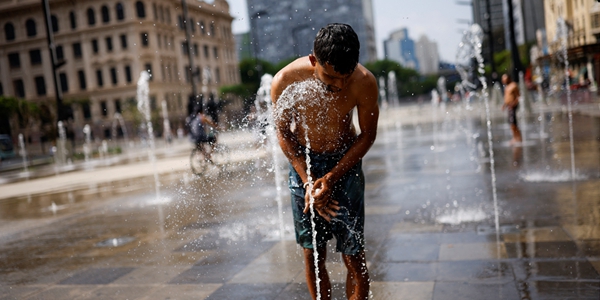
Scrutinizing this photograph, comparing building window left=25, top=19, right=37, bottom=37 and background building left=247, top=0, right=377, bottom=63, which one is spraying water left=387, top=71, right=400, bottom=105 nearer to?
background building left=247, top=0, right=377, bottom=63

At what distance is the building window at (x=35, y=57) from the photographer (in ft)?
229

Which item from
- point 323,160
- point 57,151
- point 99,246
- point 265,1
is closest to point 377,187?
point 99,246

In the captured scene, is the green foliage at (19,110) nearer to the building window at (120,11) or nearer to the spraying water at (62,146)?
the spraying water at (62,146)

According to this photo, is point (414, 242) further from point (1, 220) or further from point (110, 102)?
point (110, 102)

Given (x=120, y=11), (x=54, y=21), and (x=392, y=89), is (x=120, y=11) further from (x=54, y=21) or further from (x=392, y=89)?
(x=392, y=89)

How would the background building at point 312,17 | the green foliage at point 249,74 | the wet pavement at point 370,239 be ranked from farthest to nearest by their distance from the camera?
the background building at point 312,17, the green foliage at point 249,74, the wet pavement at point 370,239

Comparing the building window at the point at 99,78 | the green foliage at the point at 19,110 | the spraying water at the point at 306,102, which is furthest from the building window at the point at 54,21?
the spraying water at the point at 306,102

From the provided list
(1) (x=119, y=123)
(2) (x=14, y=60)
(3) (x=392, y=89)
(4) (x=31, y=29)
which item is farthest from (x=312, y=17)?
(1) (x=119, y=123)

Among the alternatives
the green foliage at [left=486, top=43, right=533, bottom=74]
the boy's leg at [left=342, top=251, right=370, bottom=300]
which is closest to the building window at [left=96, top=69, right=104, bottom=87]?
the green foliage at [left=486, top=43, right=533, bottom=74]

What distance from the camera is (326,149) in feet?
10.7

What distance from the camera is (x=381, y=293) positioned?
3988mm

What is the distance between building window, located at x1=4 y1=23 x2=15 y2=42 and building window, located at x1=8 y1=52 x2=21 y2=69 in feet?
6.24

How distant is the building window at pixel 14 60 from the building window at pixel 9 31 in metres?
1.90

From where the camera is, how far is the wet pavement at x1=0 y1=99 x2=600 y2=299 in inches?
167
